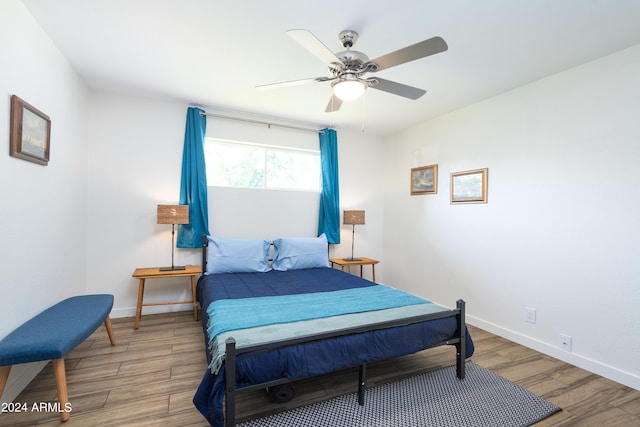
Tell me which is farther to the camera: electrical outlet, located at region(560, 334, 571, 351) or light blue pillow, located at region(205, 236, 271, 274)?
light blue pillow, located at region(205, 236, 271, 274)

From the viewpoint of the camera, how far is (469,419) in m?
1.71

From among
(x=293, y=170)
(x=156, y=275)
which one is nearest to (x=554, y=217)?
(x=293, y=170)

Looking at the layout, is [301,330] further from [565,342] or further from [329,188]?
[329,188]

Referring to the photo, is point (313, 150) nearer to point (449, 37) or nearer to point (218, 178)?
Answer: point (218, 178)

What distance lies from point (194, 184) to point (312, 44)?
2440 mm

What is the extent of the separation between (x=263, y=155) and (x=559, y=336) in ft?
12.4

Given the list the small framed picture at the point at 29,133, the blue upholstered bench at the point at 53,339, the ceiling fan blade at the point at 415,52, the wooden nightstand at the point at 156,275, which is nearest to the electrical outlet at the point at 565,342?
the ceiling fan blade at the point at 415,52

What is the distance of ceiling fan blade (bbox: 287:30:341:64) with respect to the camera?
59.9 inches

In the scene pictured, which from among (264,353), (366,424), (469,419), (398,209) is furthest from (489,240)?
(264,353)

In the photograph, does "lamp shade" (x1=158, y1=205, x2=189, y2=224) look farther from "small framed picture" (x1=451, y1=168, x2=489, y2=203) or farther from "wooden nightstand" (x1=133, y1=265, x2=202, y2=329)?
"small framed picture" (x1=451, y1=168, x2=489, y2=203)

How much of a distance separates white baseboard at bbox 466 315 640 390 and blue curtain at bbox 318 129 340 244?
2160 millimetres

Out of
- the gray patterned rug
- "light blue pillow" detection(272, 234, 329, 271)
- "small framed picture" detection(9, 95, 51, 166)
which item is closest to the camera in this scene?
the gray patterned rug

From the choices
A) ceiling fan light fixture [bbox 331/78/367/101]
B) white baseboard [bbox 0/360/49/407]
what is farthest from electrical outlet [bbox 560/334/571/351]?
white baseboard [bbox 0/360/49/407]

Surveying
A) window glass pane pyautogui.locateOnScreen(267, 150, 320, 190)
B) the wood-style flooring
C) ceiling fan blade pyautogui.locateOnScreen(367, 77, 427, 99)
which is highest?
ceiling fan blade pyautogui.locateOnScreen(367, 77, 427, 99)
